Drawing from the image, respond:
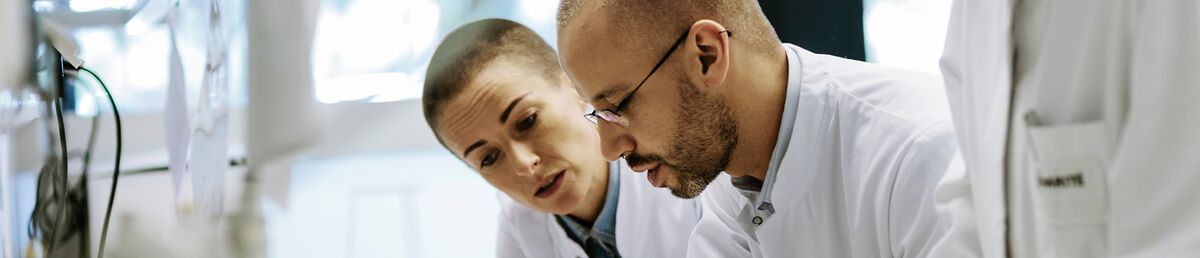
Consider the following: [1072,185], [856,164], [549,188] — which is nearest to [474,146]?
[549,188]

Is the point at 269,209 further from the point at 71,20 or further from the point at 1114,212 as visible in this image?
the point at 1114,212

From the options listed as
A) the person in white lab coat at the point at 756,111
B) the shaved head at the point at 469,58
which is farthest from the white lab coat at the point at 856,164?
the shaved head at the point at 469,58

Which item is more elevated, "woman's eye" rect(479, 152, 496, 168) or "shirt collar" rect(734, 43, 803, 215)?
"shirt collar" rect(734, 43, 803, 215)

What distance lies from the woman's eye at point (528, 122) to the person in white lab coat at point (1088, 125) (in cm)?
95

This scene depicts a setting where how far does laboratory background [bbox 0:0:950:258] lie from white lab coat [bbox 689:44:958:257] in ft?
1.10

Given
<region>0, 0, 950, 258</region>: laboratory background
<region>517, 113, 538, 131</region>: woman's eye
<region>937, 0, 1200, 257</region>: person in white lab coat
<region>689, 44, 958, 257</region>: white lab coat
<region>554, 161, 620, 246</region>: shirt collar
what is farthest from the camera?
<region>554, 161, 620, 246</region>: shirt collar

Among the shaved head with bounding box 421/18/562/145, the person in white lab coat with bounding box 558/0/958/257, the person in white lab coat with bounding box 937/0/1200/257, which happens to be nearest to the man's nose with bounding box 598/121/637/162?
the person in white lab coat with bounding box 558/0/958/257

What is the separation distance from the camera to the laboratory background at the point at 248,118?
51.3 inches

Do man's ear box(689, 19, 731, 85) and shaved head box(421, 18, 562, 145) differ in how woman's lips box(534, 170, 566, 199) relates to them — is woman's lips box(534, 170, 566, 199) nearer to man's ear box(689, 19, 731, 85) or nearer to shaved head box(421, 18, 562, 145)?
shaved head box(421, 18, 562, 145)

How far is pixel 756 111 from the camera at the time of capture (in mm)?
1217

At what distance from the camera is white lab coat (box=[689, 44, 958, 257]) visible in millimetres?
1055

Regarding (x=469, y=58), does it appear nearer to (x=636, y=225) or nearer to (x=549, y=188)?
(x=549, y=188)

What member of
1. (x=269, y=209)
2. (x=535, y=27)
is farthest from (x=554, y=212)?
(x=269, y=209)

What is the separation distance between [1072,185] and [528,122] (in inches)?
40.8
